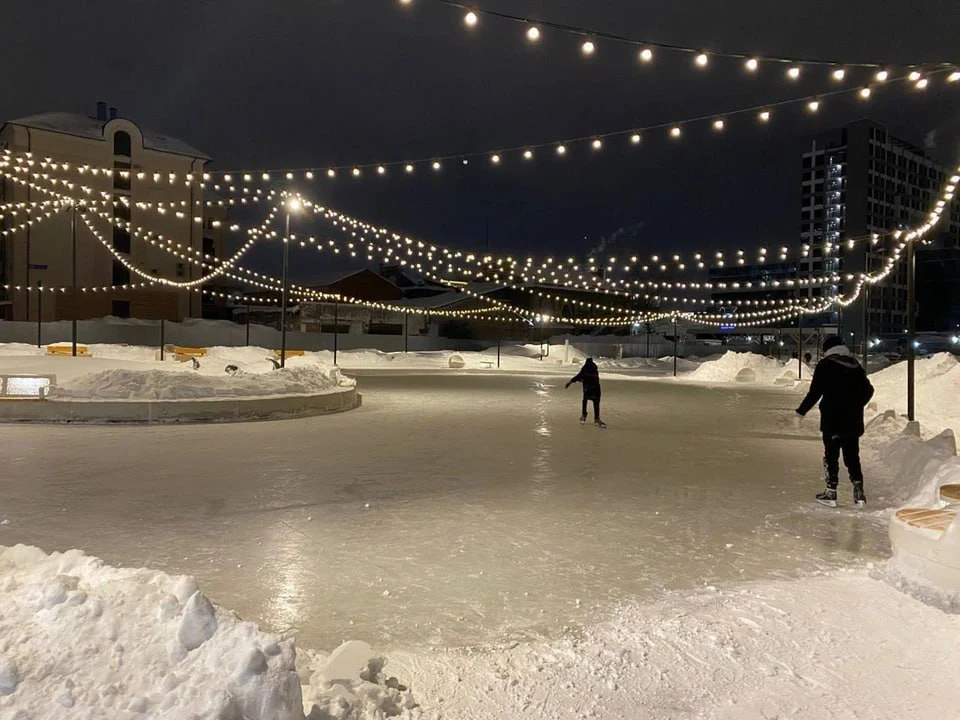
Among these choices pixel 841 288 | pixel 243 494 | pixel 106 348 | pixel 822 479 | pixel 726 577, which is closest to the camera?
pixel 726 577

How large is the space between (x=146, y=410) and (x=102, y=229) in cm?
3533

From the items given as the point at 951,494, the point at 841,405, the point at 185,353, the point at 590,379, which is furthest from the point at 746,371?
the point at 951,494

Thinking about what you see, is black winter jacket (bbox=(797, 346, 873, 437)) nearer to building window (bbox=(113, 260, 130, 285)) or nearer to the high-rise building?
building window (bbox=(113, 260, 130, 285))

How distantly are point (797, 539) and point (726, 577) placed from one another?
1427mm

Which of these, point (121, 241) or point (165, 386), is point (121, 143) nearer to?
point (121, 241)

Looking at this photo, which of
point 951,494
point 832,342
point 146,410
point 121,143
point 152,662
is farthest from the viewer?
point 121,143

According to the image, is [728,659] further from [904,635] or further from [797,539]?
[797,539]

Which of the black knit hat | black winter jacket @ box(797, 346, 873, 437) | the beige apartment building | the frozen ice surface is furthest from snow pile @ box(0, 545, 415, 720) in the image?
the beige apartment building

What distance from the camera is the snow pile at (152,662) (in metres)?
2.49

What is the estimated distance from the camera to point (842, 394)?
23.1ft

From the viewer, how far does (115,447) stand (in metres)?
10.5

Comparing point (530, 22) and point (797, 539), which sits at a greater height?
point (530, 22)

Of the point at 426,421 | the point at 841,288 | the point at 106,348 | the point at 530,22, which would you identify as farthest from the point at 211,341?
the point at 841,288

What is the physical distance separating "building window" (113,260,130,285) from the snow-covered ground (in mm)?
37114
